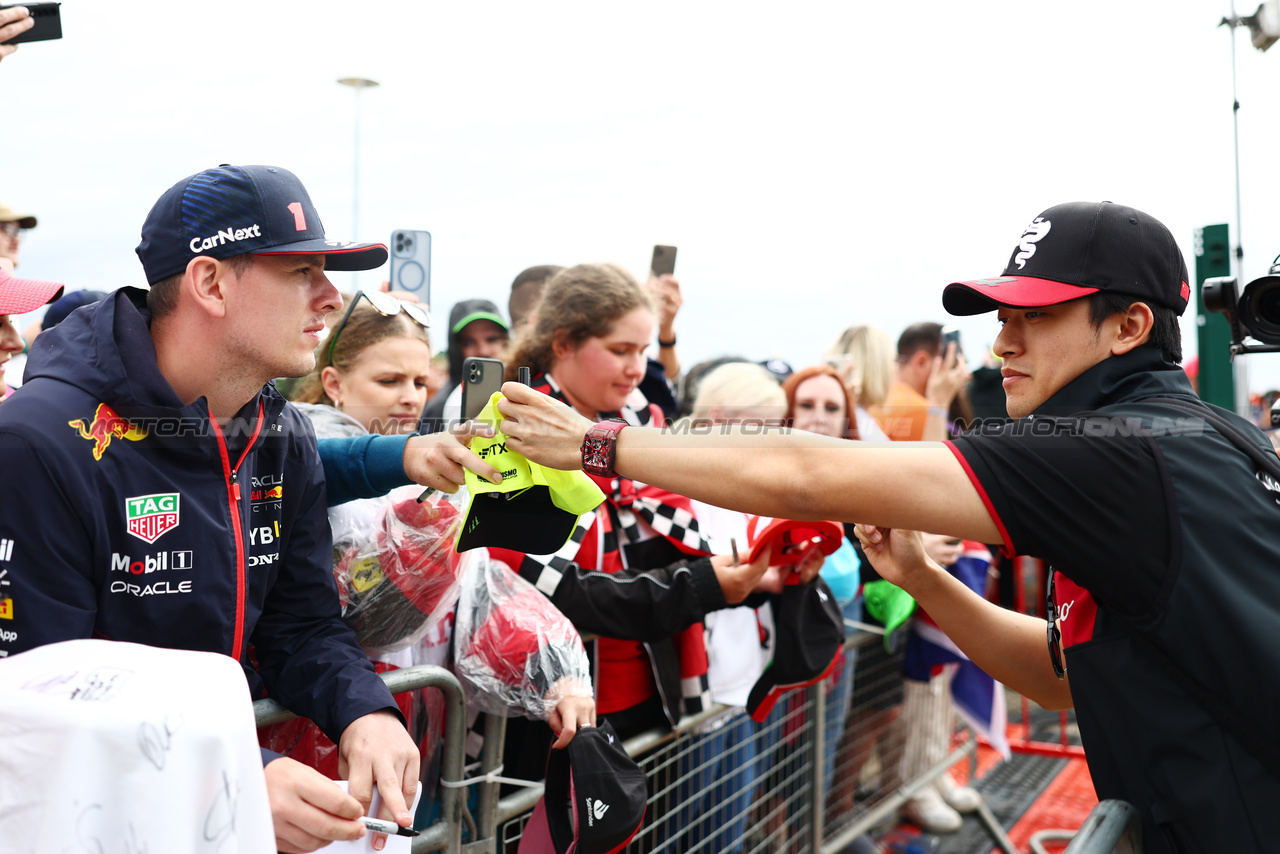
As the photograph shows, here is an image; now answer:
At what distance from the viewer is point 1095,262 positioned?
6.63 feet

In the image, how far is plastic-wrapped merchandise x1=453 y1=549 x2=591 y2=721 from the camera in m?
2.44

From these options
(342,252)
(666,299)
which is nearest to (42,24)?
(342,252)

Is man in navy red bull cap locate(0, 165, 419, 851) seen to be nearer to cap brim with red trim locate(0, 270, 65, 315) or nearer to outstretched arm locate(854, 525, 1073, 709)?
cap brim with red trim locate(0, 270, 65, 315)

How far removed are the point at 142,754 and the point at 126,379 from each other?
745 millimetres

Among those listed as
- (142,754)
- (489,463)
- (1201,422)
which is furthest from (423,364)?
(1201,422)

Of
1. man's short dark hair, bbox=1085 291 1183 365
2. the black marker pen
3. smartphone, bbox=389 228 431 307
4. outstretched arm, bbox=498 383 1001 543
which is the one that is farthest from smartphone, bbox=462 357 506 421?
smartphone, bbox=389 228 431 307

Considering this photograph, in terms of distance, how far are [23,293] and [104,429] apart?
3.09 feet

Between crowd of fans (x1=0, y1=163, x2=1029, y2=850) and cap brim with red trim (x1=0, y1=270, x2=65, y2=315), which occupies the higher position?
cap brim with red trim (x1=0, y1=270, x2=65, y2=315)

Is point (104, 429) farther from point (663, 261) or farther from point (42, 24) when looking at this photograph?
point (663, 261)

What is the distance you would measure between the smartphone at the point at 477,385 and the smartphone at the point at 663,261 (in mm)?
2461

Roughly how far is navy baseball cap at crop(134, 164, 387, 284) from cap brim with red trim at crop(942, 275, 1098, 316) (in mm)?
1416

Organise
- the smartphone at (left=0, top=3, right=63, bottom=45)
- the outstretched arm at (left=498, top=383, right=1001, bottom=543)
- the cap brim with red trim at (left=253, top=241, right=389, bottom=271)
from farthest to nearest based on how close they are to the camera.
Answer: the smartphone at (left=0, top=3, right=63, bottom=45) → the cap brim with red trim at (left=253, top=241, right=389, bottom=271) → the outstretched arm at (left=498, top=383, right=1001, bottom=543)

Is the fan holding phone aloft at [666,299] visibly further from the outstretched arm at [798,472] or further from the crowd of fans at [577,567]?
the outstretched arm at [798,472]

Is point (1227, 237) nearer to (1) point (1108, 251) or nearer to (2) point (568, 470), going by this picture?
(1) point (1108, 251)
